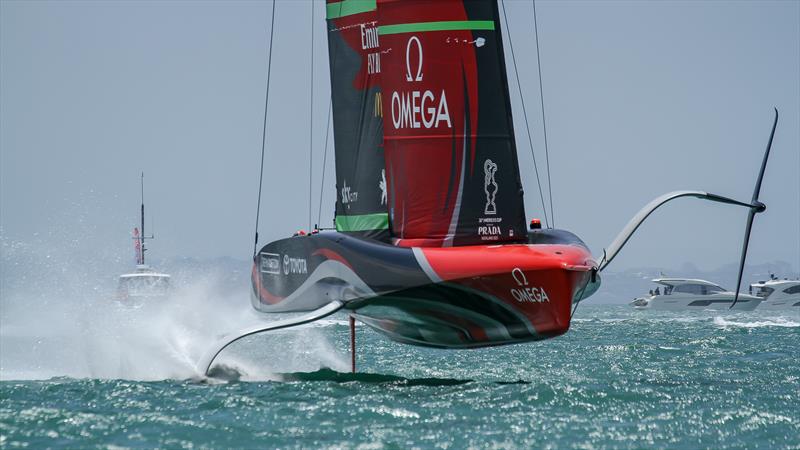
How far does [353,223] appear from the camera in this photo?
14.6 m

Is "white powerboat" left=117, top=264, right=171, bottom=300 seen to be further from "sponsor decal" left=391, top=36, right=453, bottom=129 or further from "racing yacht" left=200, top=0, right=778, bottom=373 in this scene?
"sponsor decal" left=391, top=36, right=453, bottom=129

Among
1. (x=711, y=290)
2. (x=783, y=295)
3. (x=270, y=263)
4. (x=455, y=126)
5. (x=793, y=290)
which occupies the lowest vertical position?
(x=783, y=295)

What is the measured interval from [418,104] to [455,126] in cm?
44

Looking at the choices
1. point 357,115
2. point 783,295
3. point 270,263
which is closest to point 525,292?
point 270,263

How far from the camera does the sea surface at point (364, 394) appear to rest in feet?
28.5

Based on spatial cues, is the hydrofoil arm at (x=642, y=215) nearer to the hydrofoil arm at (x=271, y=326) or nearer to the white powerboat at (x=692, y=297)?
the hydrofoil arm at (x=271, y=326)

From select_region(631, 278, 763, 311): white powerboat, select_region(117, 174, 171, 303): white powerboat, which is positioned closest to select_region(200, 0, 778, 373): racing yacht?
select_region(117, 174, 171, 303): white powerboat

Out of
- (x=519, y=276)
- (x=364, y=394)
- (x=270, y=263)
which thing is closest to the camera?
(x=519, y=276)

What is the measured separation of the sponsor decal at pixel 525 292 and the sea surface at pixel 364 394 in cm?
88

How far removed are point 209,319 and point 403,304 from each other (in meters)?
6.27

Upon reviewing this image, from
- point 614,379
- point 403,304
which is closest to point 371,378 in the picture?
point 403,304

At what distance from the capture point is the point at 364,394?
11094 millimetres

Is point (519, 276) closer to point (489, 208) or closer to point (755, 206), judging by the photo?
point (489, 208)

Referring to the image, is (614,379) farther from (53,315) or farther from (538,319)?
(53,315)
